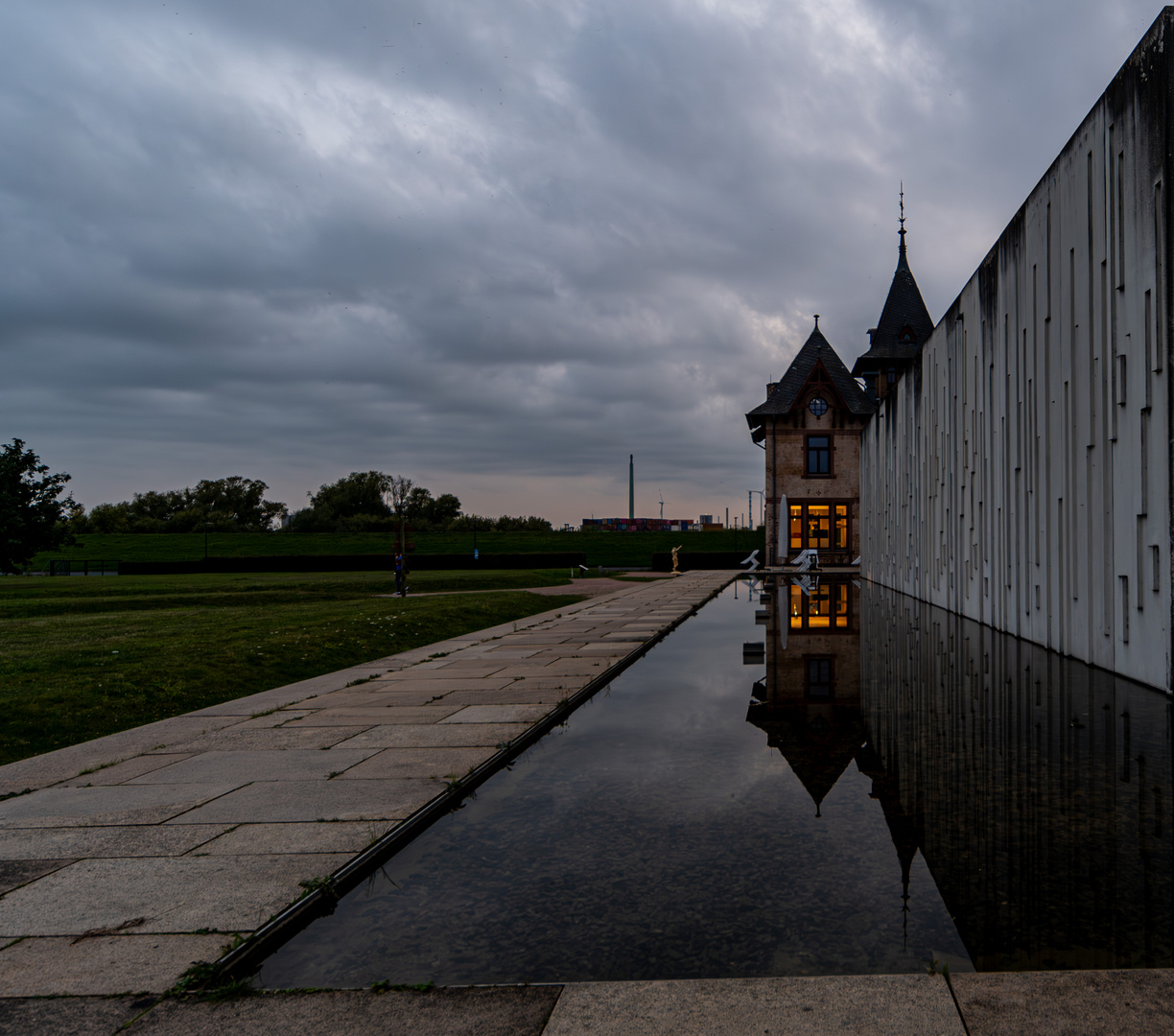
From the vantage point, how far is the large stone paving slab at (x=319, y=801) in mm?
3854

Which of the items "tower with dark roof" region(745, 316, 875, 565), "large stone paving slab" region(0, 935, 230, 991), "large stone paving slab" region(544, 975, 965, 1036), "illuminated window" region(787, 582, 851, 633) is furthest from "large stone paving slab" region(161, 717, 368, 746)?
"tower with dark roof" region(745, 316, 875, 565)

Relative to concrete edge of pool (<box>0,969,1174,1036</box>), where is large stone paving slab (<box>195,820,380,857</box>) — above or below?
below

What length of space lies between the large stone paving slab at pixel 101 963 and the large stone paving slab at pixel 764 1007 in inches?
47.8

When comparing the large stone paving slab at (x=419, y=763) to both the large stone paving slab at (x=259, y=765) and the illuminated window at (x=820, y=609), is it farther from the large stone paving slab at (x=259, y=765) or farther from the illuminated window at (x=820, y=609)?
the illuminated window at (x=820, y=609)

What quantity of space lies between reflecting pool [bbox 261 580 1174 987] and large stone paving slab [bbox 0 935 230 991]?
27 cm

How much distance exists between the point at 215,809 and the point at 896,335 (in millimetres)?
41171

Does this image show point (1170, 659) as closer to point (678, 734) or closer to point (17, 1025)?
point (678, 734)

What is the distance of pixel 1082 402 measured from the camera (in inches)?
325

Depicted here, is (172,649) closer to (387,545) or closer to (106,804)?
(106,804)

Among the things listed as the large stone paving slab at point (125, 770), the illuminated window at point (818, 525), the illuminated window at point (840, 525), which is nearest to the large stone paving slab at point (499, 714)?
the large stone paving slab at point (125, 770)

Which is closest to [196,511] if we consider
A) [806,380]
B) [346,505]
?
[346,505]

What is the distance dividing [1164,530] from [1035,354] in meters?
3.81

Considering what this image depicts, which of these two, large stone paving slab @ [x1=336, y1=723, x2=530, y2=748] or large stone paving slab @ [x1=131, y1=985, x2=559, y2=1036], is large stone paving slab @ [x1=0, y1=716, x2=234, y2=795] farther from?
large stone paving slab @ [x1=131, y1=985, x2=559, y2=1036]

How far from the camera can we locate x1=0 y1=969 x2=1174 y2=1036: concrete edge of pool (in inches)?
79.4
